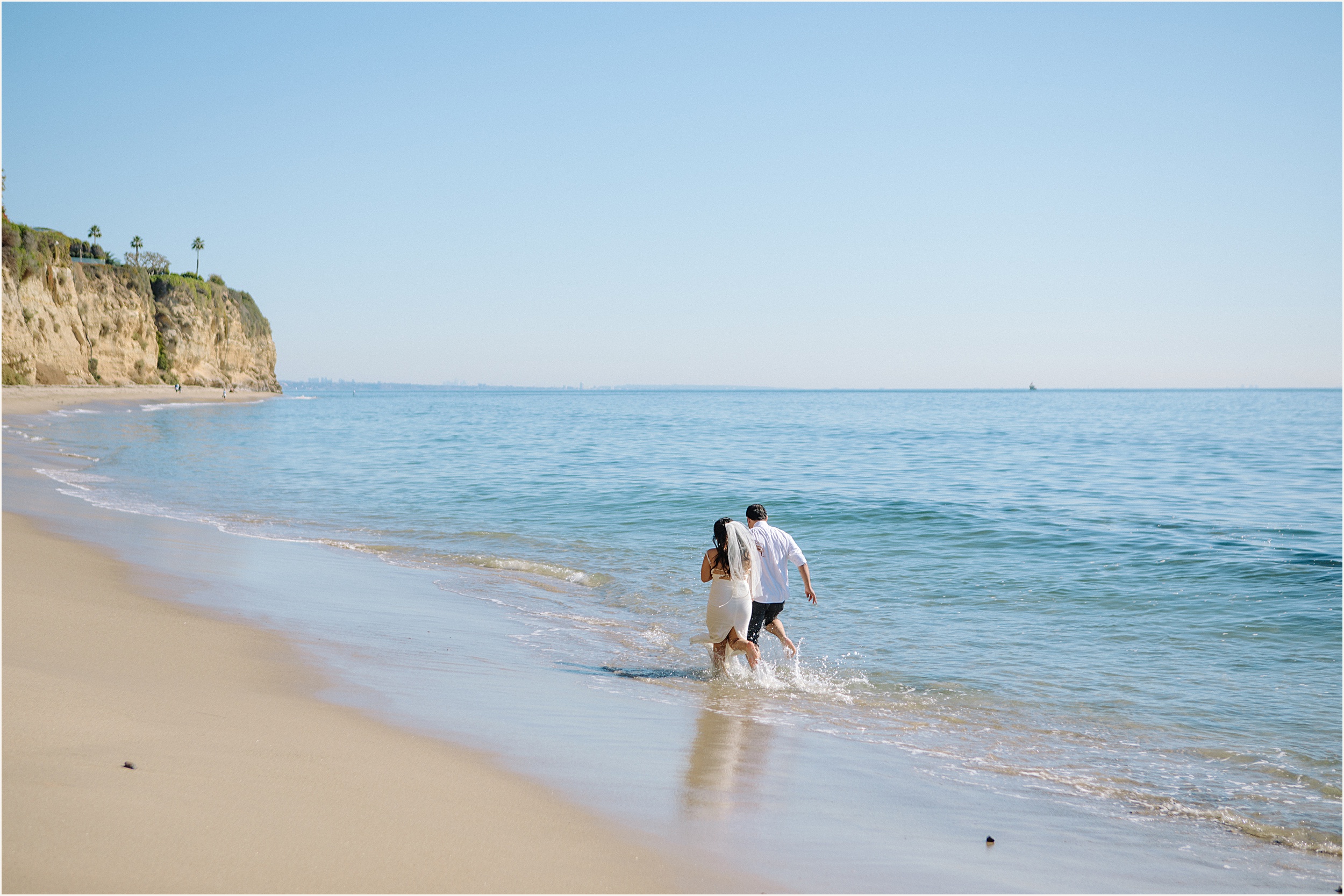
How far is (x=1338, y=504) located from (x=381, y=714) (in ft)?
65.9

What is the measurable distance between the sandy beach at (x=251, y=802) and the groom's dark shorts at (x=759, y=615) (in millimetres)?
3383

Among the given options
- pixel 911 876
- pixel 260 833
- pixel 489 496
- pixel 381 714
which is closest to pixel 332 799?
pixel 260 833

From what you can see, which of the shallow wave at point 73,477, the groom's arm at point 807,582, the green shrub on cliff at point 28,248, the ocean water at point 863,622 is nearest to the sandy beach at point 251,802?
the ocean water at point 863,622

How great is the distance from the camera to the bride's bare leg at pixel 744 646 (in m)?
7.18

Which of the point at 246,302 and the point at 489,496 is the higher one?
the point at 246,302

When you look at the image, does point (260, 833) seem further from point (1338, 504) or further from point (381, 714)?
point (1338, 504)

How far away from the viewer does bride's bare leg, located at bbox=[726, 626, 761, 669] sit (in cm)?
718

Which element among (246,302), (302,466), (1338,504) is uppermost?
(246,302)

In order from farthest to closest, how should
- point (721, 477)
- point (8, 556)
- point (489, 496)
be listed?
point (721, 477)
point (489, 496)
point (8, 556)

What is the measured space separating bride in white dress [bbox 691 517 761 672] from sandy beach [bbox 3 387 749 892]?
2.92m

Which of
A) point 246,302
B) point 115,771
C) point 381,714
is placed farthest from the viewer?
point 246,302

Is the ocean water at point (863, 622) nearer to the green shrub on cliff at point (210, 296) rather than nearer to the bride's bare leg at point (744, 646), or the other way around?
the bride's bare leg at point (744, 646)

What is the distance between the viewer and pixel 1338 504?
17688 mm

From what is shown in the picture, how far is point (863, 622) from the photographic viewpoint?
30.9ft
